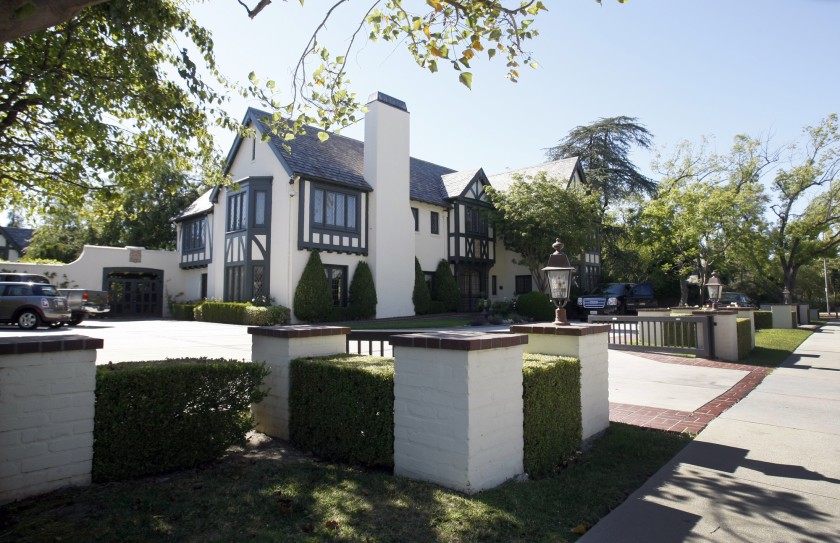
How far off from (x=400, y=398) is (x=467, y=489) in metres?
0.84

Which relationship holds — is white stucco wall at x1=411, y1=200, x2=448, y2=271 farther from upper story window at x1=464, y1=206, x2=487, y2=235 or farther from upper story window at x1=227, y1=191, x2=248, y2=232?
upper story window at x1=227, y1=191, x2=248, y2=232

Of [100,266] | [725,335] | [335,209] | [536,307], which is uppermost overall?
[335,209]

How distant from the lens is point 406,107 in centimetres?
2392

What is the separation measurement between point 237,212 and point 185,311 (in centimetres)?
581

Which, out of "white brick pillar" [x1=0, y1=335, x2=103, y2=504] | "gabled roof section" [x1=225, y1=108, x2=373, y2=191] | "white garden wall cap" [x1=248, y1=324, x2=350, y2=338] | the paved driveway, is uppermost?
"gabled roof section" [x1=225, y1=108, x2=373, y2=191]

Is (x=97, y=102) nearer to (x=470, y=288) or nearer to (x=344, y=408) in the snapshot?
(x=344, y=408)

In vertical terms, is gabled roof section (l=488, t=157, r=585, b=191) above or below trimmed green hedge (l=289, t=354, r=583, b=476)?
above

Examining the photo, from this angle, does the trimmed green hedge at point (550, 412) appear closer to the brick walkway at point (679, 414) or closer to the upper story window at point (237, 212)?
the brick walkway at point (679, 414)

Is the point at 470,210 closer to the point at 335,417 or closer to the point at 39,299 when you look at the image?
the point at 39,299

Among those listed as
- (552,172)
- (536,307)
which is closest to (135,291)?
(536,307)

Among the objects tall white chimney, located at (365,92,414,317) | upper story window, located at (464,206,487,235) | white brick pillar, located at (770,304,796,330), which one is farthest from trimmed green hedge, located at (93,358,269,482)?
white brick pillar, located at (770,304,796,330)

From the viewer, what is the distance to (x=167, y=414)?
404 cm

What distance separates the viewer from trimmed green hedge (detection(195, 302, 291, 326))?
1877cm

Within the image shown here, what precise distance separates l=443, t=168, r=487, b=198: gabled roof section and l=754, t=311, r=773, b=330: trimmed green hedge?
578 inches
